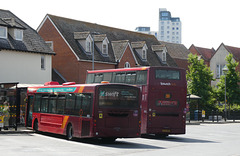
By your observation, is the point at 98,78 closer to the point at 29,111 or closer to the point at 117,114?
the point at 29,111

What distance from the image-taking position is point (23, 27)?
4378 cm

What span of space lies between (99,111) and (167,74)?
5577 millimetres

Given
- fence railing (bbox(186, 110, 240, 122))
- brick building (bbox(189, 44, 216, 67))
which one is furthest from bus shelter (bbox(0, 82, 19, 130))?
brick building (bbox(189, 44, 216, 67))

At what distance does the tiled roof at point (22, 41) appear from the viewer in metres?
41.9

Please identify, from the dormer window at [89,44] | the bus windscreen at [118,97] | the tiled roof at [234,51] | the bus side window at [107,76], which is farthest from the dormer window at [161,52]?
the bus windscreen at [118,97]

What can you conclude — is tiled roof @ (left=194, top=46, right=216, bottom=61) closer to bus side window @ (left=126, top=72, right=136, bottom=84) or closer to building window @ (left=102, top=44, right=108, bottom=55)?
building window @ (left=102, top=44, right=108, bottom=55)

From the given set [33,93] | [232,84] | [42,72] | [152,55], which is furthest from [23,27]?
[232,84]

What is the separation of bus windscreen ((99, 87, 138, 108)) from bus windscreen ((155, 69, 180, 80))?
3.42 m

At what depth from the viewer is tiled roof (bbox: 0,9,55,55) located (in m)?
41.9

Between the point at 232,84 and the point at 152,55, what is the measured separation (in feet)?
38.0

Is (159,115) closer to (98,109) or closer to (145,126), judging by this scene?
(145,126)

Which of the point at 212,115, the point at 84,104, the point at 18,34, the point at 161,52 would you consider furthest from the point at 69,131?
the point at 161,52

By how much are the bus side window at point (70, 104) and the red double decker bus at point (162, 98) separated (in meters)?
4.09

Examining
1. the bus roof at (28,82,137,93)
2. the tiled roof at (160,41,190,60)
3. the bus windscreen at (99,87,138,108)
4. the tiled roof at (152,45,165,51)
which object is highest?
the tiled roof at (160,41,190,60)
